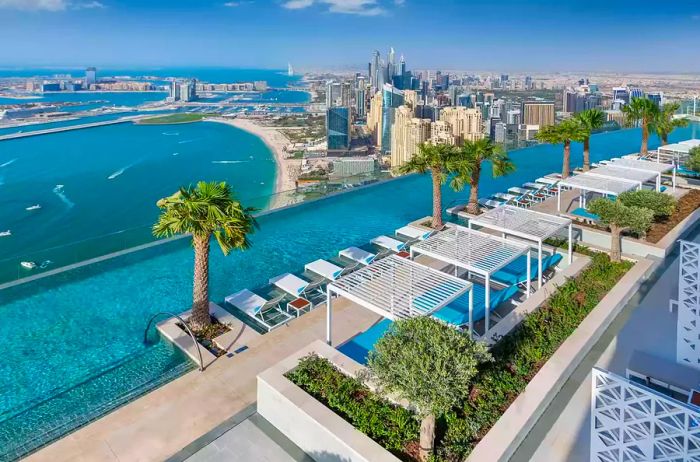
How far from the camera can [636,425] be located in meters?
3.52

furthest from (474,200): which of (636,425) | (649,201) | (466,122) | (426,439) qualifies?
(466,122)

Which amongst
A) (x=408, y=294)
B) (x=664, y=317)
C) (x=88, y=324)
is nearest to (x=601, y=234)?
(x=664, y=317)

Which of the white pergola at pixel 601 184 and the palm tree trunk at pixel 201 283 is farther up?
the white pergola at pixel 601 184

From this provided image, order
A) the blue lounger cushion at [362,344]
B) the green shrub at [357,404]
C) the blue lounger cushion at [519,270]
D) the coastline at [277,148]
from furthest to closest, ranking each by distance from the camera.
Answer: the coastline at [277,148] → the blue lounger cushion at [519,270] → the blue lounger cushion at [362,344] → the green shrub at [357,404]

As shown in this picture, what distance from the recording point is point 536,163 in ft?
68.9

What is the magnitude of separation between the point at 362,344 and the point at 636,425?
139 inches

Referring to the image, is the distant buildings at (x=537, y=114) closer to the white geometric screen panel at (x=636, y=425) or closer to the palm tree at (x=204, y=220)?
the palm tree at (x=204, y=220)

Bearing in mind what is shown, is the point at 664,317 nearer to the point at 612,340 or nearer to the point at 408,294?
the point at 612,340

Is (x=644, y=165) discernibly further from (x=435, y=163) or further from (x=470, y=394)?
(x=470, y=394)

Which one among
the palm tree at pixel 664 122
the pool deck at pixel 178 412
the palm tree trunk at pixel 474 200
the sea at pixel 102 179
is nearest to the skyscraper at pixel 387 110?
the sea at pixel 102 179

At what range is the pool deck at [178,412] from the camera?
4.78 meters

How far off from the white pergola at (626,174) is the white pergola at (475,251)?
Result: 21.5 ft

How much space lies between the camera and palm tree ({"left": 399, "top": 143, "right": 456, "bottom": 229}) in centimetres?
1145

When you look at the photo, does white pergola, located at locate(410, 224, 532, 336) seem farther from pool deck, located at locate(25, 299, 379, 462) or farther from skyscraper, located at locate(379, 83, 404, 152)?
skyscraper, located at locate(379, 83, 404, 152)
